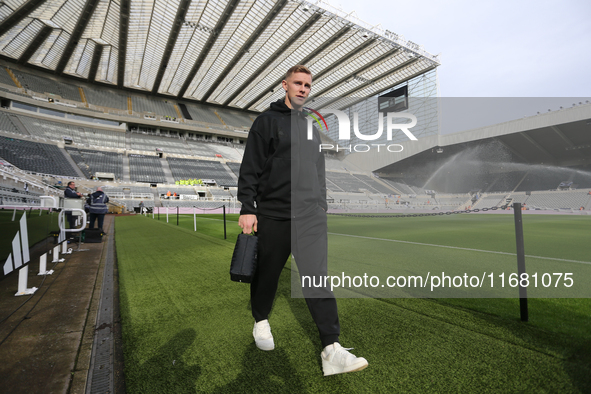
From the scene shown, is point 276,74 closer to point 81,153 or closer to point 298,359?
point 81,153

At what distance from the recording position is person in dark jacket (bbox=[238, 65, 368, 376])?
1.74 m

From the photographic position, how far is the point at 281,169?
175cm

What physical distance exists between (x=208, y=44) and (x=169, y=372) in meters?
33.1

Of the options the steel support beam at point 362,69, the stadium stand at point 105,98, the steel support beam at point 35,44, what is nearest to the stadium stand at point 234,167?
the steel support beam at point 362,69

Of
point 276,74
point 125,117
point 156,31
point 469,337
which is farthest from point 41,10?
point 469,337

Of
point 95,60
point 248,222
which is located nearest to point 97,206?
point 248,222

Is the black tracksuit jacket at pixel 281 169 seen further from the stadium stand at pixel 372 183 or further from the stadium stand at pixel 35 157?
the stadium stand at pixel 372 183

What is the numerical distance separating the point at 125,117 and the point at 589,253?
4929 cm

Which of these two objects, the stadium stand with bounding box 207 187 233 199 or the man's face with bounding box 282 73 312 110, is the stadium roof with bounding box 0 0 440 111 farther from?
the man's face with bounding box 282 73 312 110

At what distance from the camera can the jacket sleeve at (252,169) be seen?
5.88ft

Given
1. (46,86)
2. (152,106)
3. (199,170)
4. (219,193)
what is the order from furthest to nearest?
(152,106) → (199,170) → (46,86) → (219,193)

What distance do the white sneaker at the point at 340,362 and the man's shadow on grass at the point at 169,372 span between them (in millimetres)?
688

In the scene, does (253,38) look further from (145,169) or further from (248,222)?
(248,222)

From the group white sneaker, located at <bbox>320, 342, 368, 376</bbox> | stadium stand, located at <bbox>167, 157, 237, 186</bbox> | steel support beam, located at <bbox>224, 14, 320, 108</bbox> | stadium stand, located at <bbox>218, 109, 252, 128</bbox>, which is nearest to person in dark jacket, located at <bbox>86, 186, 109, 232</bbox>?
white sneaker, located at <bbox>320, 342, 368, 376</bbox>
